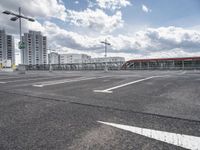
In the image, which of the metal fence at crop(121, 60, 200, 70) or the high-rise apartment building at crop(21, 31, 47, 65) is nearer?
the metal fence at crop(121, 60, 200, 70)

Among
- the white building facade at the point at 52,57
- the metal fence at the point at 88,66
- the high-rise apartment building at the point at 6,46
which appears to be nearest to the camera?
the white building facade at the point at 52,57

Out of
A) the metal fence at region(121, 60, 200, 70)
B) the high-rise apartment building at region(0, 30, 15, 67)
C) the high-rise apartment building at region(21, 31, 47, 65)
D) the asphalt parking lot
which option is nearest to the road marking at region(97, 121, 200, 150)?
the asphalt parking lot

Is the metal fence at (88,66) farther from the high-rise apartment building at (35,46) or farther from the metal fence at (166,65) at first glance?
the high-rise apartment building at (35,46)

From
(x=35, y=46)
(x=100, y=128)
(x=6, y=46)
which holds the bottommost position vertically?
(x=100, y=128)

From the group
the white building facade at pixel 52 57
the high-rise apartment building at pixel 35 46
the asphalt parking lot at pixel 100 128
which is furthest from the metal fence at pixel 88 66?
the asphalt parking lot at pixel 100 128

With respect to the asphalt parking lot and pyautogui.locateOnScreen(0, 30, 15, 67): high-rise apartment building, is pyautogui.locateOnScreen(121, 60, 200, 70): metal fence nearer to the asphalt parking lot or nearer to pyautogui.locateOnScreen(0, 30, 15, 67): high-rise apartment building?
the asphalt parking lot

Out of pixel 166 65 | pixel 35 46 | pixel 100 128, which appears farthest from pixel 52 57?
pixel 100 128

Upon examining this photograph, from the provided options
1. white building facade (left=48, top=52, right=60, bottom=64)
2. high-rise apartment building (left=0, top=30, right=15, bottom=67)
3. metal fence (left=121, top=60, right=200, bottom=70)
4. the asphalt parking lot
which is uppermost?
high-rise apartment building (left=0, top=30, right=15, bottom=67)

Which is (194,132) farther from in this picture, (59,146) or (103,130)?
(59,146)

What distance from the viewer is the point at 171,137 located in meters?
1.84

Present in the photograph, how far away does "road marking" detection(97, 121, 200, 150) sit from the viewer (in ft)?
5.44

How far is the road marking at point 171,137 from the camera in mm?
1657

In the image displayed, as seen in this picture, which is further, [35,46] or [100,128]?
[35,46]

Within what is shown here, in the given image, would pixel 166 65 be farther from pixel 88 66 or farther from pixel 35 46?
pixel 35 46
